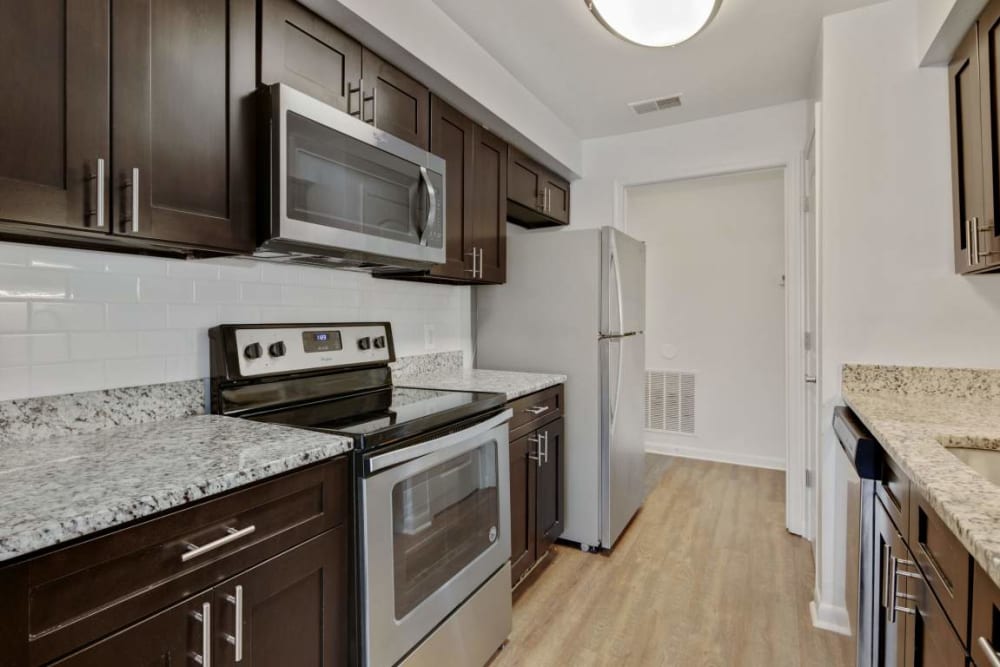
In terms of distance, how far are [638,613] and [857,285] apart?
1.55 meters

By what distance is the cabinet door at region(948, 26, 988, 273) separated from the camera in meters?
1.62

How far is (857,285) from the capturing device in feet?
6.56

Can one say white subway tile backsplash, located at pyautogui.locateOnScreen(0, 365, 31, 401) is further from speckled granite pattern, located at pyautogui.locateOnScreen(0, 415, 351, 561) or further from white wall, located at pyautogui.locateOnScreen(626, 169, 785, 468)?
white wall, located at pyautogui.locateOnScreen(626, 169, 785, 468)

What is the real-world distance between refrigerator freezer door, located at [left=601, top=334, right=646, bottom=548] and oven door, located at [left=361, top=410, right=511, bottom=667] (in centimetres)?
82

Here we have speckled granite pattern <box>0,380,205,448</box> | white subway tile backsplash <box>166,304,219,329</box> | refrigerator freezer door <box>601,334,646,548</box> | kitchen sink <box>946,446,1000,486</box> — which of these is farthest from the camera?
refrigerator freezer door <box>601,334,646,548</box>

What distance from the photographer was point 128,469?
999mm

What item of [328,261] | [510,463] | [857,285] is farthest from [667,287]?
[328,261]

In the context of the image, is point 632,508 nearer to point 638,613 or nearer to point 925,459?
point 638,613

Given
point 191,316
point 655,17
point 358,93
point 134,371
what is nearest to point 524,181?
point 358,93

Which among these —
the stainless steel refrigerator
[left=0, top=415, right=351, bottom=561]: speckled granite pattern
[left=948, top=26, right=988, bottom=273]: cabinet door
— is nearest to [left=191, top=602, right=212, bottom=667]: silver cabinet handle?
[left=0, top=415, right=351, bottom=561]: speckled granite pattern

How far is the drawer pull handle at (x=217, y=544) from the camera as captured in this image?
0.93 metres

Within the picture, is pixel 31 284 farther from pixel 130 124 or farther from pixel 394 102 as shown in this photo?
pixel 394 102

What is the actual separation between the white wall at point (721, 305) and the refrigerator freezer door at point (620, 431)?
1.67 meters

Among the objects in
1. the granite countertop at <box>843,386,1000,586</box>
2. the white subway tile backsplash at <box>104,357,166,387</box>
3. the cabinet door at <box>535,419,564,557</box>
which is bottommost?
the cabinet door at <box>535,419,564,557</box>
